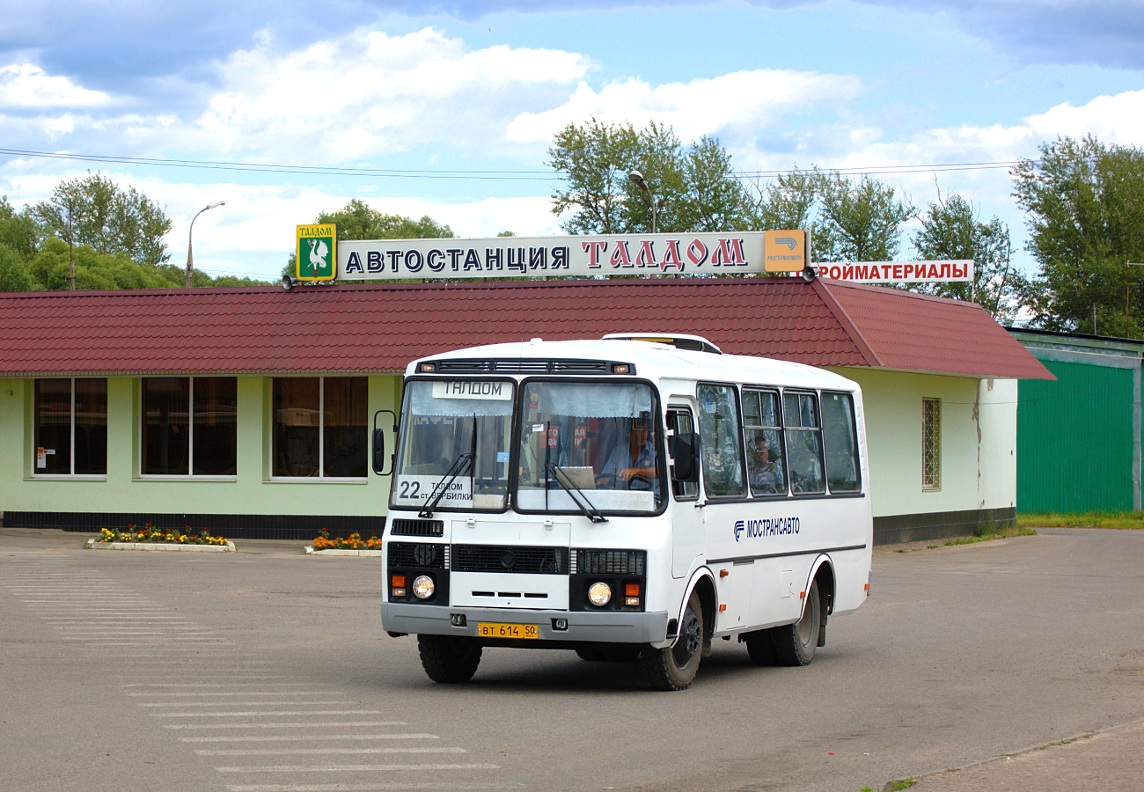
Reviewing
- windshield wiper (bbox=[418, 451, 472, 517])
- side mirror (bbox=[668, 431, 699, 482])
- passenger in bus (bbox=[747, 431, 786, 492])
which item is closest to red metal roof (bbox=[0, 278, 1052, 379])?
passenger in bus (bbox=[747, 431, 786, 492])

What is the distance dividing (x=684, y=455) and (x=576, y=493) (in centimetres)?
83

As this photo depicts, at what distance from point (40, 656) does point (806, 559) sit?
263 inches

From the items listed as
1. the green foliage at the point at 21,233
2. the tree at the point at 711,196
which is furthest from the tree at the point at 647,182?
the green foliage at the point at 21,233

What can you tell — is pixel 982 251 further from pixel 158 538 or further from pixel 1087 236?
pixel 158 538

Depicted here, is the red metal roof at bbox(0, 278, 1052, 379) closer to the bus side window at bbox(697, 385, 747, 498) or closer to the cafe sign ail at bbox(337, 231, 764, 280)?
the cafe sign ail at bbox(337, 231, 764, 280)

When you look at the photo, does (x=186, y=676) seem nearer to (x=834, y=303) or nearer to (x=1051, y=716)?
(x=1051, y=716)

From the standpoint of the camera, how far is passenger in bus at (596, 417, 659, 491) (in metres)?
11.5

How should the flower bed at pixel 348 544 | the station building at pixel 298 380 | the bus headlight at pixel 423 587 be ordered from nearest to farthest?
the bus headlight at pixel 423 587 < the flower bed at pixel 348 544 < the station building at pixel 298 380

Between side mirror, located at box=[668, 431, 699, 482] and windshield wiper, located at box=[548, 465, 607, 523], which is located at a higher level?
side mirror, located at box=[668, 431, 699, 482]

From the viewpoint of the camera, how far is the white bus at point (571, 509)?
11.3 m

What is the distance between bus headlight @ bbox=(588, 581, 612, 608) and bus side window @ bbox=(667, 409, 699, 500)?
2.85 feet

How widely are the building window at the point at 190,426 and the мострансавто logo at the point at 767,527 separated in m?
18.2

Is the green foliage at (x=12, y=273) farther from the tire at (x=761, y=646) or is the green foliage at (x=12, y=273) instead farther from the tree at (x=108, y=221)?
the tire at (x=761, y=646)

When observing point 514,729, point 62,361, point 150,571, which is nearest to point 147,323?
point 62,361
